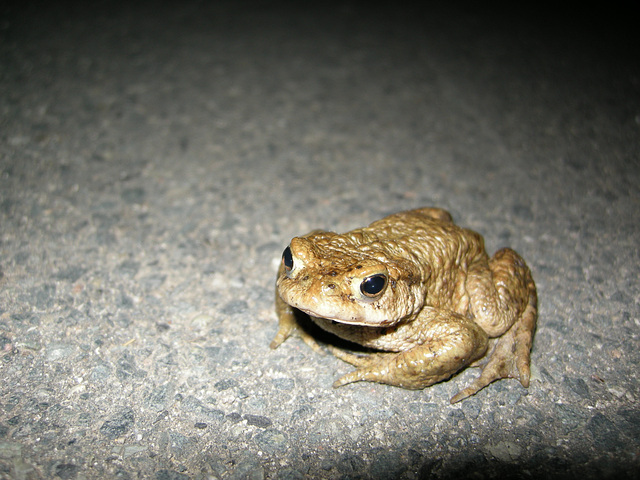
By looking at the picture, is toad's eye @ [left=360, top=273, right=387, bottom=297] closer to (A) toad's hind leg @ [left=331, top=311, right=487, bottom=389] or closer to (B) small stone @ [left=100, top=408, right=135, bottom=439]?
A: (A) toad's hind leg @ [left=331, top=311, right=487, bottom=389]

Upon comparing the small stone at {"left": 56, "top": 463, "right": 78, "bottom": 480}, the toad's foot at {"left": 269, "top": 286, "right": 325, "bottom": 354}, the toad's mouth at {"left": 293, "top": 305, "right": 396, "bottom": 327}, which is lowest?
the small stone at {"left": 56, "top": 463, "right": 78, "bottom": 480}

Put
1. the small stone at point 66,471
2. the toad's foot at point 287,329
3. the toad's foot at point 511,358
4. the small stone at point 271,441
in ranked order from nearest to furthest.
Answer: the small stone at point 66,471 → the small stone at point 271,441 → the toad's foot at point 511,358 → the toad's foot at point 287,329

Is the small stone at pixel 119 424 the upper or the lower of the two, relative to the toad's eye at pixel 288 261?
lower

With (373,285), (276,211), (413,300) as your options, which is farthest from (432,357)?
(276,211)

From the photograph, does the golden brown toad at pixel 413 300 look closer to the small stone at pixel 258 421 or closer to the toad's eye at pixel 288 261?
the toad's eye at pixel 288 261

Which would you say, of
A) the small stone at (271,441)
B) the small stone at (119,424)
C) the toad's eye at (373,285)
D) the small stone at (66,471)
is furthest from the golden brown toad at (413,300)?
the small stone at (66,471)

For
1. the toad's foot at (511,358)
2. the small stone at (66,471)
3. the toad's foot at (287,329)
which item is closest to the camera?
the small stone at (66,471)

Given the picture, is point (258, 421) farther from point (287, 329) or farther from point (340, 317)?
point (340, 317)

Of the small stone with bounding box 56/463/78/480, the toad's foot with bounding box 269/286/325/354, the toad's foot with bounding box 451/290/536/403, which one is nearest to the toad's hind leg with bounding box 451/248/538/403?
the toad's foot with bounding box 451/290/536/403
